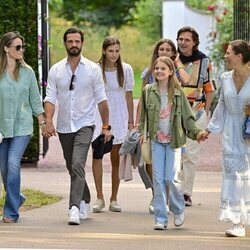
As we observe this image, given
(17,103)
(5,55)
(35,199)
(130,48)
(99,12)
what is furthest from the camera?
(99,12)

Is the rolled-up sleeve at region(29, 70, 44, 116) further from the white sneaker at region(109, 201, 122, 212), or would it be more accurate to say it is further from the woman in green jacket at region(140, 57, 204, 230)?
the white sneaker at region(109, 201, 122, 212)

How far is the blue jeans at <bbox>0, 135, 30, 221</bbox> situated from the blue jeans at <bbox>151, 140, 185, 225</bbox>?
1308mm

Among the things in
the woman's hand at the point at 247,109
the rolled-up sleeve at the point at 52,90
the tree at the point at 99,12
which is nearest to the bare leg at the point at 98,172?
the rolled-up sleeve at the point at 52,90

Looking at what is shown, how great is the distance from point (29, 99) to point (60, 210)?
1.40m

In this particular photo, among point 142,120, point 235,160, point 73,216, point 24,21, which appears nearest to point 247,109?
point 235,160

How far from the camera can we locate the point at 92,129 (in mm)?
11625

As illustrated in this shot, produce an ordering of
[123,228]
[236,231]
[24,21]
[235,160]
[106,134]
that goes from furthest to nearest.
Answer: [24,21] < [106,134] < [123,228] < [235,160] < [236,231]

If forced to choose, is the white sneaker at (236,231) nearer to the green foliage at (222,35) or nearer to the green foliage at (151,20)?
the green foliage at (222,35)

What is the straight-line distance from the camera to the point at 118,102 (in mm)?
12672

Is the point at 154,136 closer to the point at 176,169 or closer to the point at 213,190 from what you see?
the point at 176,169

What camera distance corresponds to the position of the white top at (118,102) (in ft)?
41.3

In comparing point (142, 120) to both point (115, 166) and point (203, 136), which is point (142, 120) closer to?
point (203, 136)

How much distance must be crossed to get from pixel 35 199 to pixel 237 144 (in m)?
3.30

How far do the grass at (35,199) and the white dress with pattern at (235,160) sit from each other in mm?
2704
